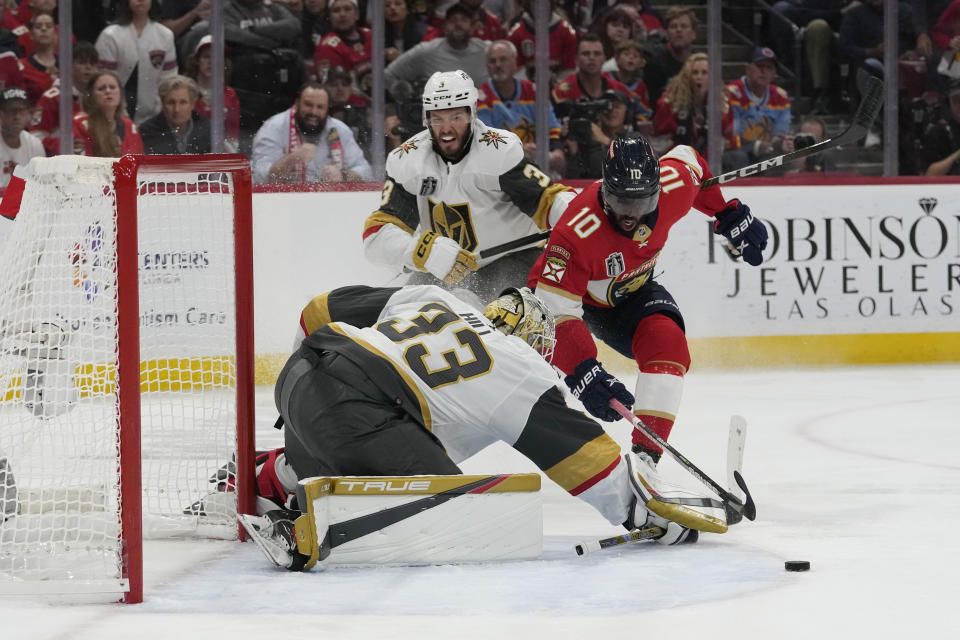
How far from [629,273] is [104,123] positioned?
3266 mm

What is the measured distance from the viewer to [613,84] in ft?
21.8

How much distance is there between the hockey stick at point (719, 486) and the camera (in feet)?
9.70

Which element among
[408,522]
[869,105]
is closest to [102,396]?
[408,522]

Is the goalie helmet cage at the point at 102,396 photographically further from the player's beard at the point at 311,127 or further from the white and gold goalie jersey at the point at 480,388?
the player's beard at the point at 311,127

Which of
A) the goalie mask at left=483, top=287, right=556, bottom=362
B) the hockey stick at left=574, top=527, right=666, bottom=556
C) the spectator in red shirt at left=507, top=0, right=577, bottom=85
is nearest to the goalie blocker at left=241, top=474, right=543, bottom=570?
the hockey stick at left=574, top=527, right=666, bottom=556

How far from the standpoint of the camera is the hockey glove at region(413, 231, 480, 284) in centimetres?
404

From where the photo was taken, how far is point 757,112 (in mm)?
6727

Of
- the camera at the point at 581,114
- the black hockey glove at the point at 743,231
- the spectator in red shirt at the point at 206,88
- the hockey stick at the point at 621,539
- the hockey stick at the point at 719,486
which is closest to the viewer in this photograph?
the hockey stick at the point at 621,539

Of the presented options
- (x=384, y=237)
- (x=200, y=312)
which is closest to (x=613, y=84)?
(x=384, y=237)

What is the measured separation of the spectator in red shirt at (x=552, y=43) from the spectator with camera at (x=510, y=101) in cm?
Answer: 5

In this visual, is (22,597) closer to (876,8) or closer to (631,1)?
(631,1)

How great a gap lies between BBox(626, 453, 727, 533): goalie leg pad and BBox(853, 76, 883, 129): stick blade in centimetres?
196

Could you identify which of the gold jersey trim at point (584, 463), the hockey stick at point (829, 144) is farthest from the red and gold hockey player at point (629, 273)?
the gold jersey trim at point (584, 463)

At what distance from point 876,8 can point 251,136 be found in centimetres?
312
